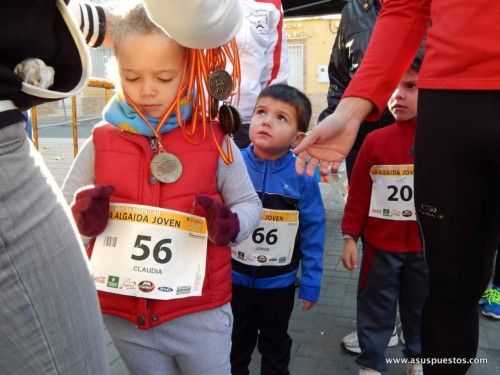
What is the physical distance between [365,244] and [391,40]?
46.0 inches

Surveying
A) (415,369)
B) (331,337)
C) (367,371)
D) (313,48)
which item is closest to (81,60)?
(367,371)

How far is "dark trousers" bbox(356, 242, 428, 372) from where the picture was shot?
7.83 feet

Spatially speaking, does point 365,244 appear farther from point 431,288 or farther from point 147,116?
point 147,116

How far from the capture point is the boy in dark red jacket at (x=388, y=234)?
2367mm

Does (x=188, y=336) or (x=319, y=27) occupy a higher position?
(x=319, y=27)

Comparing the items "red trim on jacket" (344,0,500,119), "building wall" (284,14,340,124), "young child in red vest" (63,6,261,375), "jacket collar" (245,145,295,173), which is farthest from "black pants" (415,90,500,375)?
"building wall" (284,14,340,124)

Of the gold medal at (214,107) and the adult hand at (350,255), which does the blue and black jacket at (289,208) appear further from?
the gold medal at (214,107)

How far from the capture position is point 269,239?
2227mm

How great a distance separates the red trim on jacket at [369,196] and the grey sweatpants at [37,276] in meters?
1.71

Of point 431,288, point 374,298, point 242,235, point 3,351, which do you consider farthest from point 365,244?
point 3,351

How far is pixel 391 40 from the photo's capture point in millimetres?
1644

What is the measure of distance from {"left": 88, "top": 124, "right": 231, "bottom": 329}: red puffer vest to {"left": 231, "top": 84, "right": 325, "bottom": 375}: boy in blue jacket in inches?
23.5

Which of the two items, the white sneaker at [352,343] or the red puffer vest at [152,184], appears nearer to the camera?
the red puffer vest at [152,184]

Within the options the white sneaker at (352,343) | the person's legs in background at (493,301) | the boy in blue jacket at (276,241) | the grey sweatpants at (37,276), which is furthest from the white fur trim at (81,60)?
the person's legs in background at (493,301)
